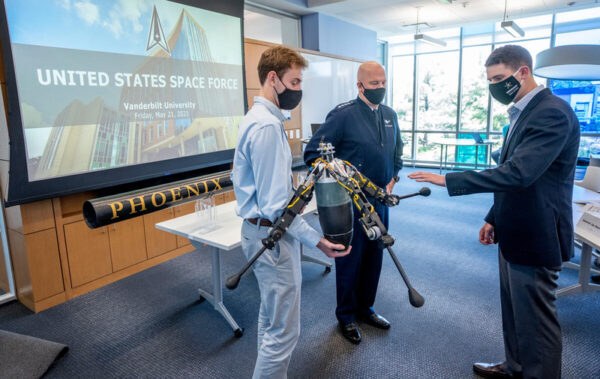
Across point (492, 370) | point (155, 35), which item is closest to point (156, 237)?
point (155, 35)

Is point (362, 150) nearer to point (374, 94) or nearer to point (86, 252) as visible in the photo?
point (374, 94)

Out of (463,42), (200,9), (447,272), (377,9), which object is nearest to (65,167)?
(200,9)

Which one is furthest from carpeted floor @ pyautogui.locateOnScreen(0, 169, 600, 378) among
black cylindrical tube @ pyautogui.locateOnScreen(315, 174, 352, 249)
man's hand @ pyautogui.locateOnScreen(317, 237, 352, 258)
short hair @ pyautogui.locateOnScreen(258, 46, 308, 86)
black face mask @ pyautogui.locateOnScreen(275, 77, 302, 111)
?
short hair @ pyautogui.locateOnScreen(258, 46, 308, 86)

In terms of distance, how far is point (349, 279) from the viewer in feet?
7.73

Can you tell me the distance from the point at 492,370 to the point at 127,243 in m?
3.09

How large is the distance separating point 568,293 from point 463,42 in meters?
6.38

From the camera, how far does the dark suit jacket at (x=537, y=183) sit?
61.6 inches

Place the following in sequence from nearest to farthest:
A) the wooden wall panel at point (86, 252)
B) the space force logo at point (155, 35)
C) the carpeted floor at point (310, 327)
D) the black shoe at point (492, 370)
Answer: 1. the black shoe at point (492, 370)
2. the carpeted floor at point (310, 327)
3. the wooden wall panel at point (86, 252)
4. the space force logo at point (155, 35)

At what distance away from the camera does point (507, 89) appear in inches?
69.8

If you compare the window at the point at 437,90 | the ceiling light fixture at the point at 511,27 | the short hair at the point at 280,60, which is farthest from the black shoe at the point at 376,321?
the window at the point at 437,90

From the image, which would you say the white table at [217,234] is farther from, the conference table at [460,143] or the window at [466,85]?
the window at [466,85]

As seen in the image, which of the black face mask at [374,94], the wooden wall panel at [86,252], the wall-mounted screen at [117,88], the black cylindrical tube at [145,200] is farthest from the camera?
the wooden wall panel at [86,252]

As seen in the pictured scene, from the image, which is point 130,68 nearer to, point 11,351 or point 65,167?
point 65,167

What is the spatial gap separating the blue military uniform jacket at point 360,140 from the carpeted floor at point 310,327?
1.07 m
